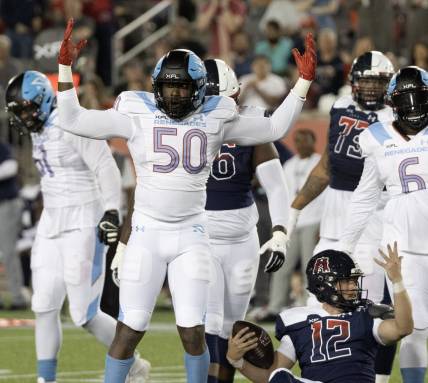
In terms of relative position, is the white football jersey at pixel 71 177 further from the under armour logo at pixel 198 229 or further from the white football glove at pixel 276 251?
the under armour logo at pixel 198 229

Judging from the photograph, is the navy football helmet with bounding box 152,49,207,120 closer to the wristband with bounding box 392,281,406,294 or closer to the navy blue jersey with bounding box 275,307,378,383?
the navy blue jersey with bounding box 275,307,378,383

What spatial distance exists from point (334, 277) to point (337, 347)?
331 millimetres

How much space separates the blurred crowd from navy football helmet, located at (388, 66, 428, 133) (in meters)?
5.15

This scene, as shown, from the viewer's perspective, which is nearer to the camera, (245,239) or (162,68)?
(162,68)

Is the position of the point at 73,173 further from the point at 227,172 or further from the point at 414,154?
the point at 414,154

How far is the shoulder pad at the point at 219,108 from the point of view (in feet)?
21.9

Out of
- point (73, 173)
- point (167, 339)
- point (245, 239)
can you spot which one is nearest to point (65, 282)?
point (73, 173)

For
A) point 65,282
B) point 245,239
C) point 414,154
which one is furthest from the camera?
point 65,282

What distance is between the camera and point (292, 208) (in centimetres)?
827

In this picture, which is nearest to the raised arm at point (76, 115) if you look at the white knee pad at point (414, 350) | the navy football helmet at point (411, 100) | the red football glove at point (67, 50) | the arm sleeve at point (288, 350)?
the red football glove at point (67, 50)

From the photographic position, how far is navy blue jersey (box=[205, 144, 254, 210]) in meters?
7.48

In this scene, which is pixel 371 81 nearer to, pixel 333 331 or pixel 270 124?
pixel 270 124

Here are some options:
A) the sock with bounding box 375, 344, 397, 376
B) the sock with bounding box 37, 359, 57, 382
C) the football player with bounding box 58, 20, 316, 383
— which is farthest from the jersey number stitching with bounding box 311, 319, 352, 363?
the sock with bounding box 37, 359, 57, 382

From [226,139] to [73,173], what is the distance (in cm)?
165
